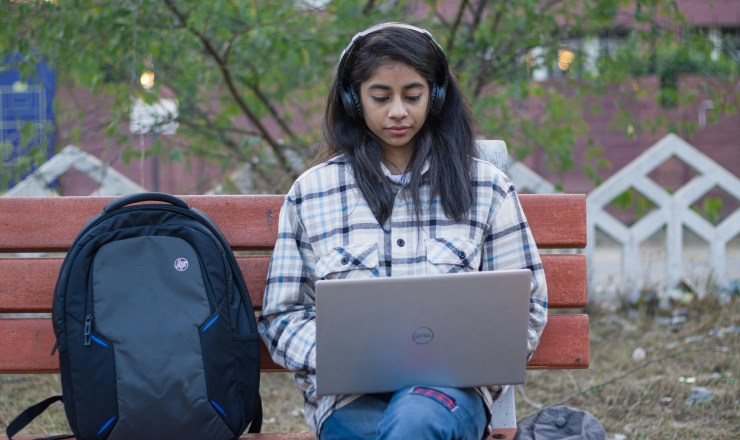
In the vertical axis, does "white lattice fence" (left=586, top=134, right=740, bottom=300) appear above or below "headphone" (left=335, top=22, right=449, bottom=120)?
below

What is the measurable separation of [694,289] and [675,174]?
7400 mm

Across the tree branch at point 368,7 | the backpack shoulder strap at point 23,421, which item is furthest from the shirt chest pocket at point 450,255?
the tree branch at point 368,7

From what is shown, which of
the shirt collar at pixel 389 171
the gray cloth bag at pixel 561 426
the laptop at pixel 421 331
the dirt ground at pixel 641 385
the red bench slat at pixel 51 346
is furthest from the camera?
the dirt ground at pixel 641 385

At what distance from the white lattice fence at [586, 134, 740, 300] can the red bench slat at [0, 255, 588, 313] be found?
249 centimetres

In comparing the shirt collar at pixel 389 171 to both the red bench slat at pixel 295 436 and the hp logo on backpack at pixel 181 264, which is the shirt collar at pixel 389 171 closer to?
the hp logo on backpack at pixel 181 264

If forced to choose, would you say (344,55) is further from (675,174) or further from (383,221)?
(675,174)

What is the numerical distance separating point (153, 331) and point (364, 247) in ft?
1.81

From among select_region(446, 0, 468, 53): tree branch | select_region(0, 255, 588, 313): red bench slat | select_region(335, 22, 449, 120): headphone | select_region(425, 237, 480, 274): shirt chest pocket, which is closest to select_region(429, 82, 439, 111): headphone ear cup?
select_region(335, 22, 449, 120): headphone

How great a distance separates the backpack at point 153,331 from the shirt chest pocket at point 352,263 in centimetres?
23

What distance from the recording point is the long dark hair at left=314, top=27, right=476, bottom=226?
1.98 m

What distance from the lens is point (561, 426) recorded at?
1815mm

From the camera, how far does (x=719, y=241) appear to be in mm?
4695

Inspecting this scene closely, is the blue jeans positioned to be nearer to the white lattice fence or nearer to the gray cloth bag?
the gray cloth bag

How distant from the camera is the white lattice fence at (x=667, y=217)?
15.2 ft
